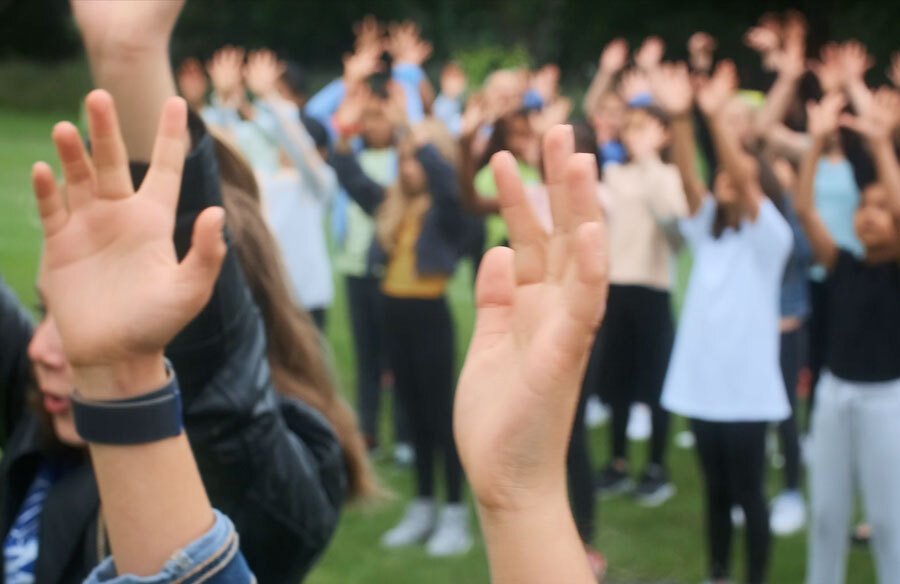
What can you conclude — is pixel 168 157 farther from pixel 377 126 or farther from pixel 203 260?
pixel 377 126

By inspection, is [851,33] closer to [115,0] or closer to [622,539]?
[622,539]

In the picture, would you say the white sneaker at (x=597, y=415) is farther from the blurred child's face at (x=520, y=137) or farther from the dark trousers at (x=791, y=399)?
the blurred child's face at (x=520, y=137)

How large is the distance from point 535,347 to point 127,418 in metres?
0.44

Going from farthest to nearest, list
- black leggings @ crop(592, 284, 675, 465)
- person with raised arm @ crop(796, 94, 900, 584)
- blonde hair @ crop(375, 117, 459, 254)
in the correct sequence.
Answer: black leggings @ crop(592, 284, 675, 465) → blonde hair @ crop(375, 117, 459, 254) → person with raised arm @ crop(796, 94, 900, 584)

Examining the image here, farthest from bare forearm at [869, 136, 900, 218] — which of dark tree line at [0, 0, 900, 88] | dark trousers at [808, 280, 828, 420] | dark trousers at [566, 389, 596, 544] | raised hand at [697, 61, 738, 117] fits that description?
dark tree line at [0, 0, 900, 88]

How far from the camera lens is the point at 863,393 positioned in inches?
168

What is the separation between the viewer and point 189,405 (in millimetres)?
1678

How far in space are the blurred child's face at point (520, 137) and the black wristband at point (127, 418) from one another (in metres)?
4.19

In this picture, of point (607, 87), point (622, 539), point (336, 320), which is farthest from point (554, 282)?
point (336, 320)

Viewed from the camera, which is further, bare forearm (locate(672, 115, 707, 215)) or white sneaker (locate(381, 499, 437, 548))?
white sneaker (locate(381, 499, 437, 548))

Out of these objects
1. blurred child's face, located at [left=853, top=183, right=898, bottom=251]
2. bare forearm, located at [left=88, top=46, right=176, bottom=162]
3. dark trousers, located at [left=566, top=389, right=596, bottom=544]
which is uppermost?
bare forearm, located at [left=88, top=46, right=176, bottom=162]

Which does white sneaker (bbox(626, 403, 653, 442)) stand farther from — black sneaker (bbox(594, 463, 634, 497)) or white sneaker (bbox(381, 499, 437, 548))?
white sneaker (bbox(381, 499, 437, 548))

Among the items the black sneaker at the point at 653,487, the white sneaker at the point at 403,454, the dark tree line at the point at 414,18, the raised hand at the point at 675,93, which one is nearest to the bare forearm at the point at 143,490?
the raised hand at the point at 675,93

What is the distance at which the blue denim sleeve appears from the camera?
4.55ft
